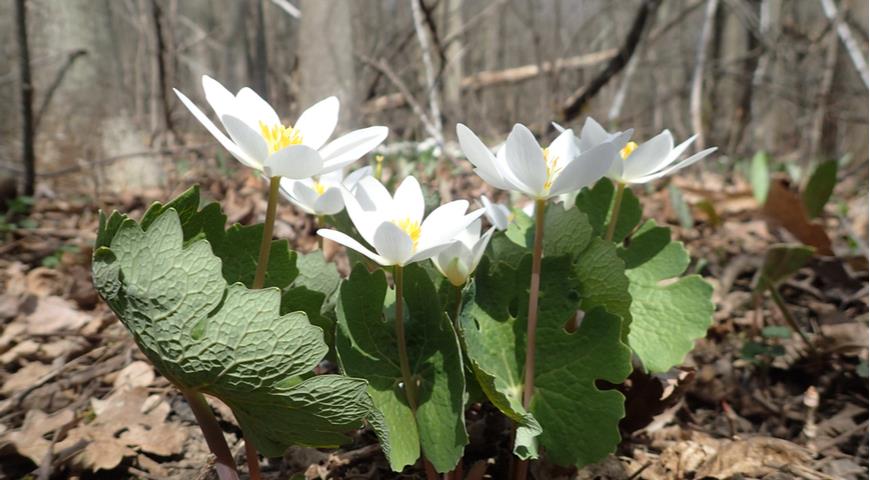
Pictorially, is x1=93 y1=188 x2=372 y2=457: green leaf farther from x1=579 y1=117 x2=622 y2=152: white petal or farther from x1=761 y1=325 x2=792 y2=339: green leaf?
x1=761 y1=325 x2=792 y2=339: green leaf

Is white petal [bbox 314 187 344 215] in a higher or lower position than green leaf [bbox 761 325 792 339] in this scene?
higher

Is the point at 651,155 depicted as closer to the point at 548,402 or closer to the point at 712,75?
the point at 548,402

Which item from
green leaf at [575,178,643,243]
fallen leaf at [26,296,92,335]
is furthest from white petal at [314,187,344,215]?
fallen leaf at [26,296,92,335]

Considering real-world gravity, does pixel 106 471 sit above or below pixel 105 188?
below

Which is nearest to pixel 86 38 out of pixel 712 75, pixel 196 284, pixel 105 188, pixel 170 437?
pixel 105 188

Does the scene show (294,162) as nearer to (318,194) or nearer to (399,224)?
(399,224)

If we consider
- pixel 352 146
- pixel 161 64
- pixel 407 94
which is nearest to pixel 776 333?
pixel 352 146
